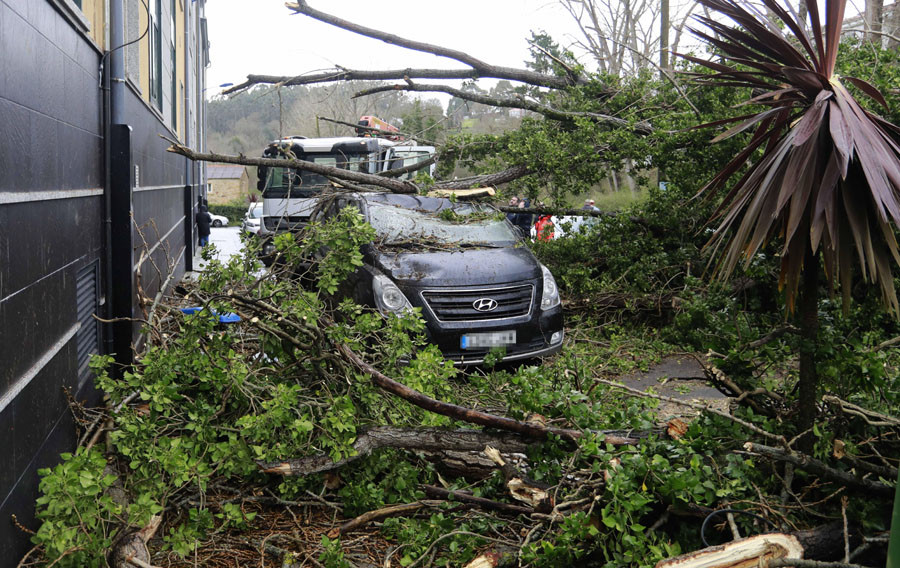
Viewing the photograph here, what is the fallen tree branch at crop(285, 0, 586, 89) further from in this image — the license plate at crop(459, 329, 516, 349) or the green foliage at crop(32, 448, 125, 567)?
the green foliage at crop(32, 448, 125, 567)

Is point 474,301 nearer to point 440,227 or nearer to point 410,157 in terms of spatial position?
point 440,227

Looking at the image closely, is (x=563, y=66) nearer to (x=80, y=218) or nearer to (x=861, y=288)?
(x=861, y=288)

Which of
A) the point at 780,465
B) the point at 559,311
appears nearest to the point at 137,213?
the point at 559,311

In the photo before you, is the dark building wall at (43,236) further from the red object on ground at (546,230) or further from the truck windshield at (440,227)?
the red object on ground at (546,230)

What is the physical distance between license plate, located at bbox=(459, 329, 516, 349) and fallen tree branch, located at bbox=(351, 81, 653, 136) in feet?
13.1

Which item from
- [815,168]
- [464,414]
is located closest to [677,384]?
[464,414]

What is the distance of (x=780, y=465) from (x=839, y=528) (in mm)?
423

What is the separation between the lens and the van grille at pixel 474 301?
753cm

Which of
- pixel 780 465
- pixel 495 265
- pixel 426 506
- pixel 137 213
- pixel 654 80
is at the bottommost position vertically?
pixel 426 506

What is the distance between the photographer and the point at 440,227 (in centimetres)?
868

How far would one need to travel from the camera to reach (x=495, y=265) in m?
8.02

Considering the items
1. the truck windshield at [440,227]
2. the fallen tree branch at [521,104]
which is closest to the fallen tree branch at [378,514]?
the truck windshield at [440,227]

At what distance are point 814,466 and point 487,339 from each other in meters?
4.16

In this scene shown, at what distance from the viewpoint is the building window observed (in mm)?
10547
